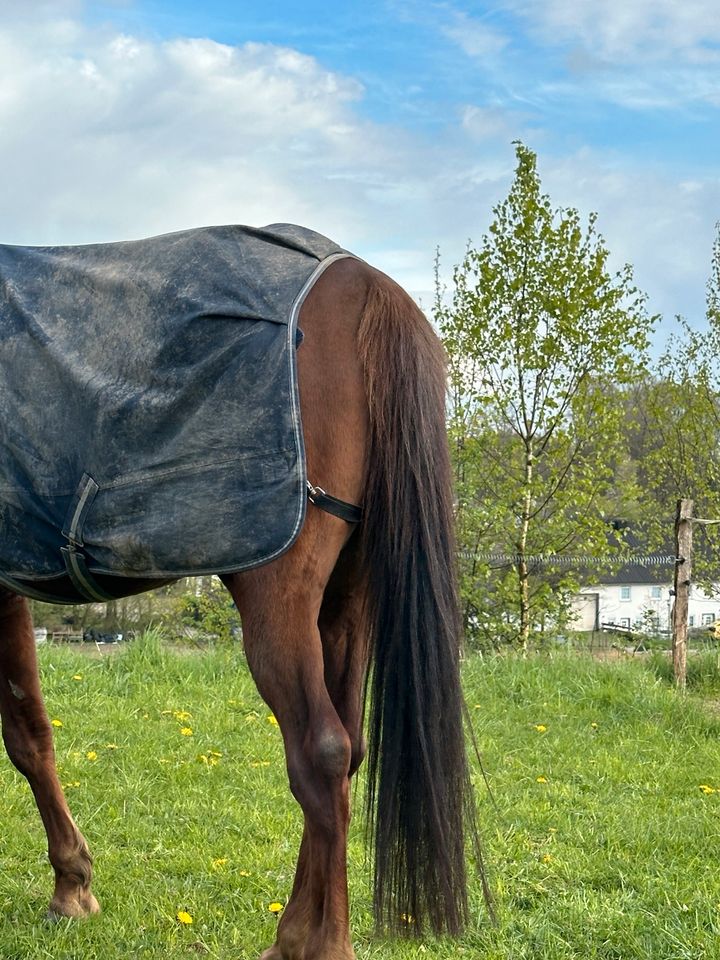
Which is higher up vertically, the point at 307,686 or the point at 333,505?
the point at 333,505

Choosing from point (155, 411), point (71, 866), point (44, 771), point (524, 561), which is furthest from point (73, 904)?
point (524, 561)

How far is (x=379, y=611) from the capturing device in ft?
7.61

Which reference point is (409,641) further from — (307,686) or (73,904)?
(73,904)

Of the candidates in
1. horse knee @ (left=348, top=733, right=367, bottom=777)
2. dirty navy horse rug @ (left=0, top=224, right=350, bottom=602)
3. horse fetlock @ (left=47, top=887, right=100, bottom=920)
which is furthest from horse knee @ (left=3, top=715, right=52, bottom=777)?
horse knee @ (left=348, top=733, right=367, bottom=777)

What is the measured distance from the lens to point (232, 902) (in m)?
3.20

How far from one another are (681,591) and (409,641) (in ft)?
17.8

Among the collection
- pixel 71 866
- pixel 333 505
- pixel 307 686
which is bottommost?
pixel 71 866

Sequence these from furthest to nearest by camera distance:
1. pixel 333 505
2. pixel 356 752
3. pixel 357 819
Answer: pixel 357 819 → pixel 356 752 → pixel 333 505

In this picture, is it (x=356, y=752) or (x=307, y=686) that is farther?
(x=356, y=752)

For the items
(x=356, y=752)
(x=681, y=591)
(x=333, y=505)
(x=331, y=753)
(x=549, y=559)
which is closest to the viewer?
(x=331, y=753)

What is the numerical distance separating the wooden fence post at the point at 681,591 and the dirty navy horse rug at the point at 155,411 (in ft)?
16.8

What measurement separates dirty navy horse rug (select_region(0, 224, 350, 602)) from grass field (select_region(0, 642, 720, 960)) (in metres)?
1.28

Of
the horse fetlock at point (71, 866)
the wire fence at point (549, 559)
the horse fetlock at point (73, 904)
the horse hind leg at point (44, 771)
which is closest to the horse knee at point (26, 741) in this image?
the horse hind leg at point (44, 771)

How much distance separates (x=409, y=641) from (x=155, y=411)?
799mm
